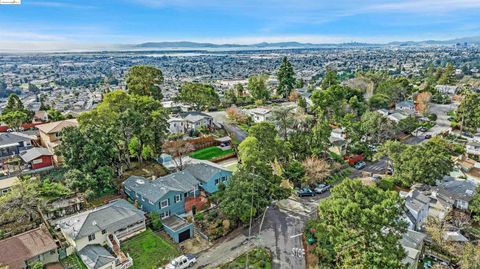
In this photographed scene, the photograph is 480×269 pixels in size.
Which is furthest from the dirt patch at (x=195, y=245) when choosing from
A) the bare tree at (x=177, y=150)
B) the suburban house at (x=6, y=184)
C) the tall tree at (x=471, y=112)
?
the tall tree at (x=471, y=112)

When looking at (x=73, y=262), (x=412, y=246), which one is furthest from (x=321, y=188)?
(x=73, y=262)

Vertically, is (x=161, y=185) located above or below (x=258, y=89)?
below

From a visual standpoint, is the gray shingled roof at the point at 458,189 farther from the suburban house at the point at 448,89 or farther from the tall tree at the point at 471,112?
the suburban house at the point at 448,89

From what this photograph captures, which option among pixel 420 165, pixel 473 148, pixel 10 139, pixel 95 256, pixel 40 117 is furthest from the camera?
pixel 40 117

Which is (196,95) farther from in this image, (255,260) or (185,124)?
(255,260)

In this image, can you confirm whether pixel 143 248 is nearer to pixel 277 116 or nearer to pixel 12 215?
pixel 12 215

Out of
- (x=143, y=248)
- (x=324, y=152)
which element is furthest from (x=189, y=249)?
(x=324, y=152)

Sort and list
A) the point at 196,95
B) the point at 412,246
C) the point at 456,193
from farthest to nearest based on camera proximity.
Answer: the point at 196,95
the point at 456,193
the point at 412,246
